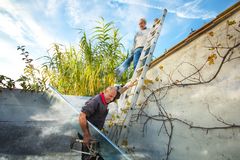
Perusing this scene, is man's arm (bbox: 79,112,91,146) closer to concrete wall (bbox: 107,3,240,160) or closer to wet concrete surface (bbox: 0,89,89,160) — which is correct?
wet concrete surface (bbox: 0,89,89,160)

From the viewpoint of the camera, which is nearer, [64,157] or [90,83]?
[64,157]

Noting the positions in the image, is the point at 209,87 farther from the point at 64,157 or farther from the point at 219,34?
the point at 64,157

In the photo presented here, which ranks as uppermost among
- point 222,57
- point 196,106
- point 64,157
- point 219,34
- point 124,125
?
point 219,34

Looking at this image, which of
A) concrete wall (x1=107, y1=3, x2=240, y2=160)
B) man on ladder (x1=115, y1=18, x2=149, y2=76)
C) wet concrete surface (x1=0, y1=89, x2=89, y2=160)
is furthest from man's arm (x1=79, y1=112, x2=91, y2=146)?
man on ladder (x1=115, y1=18, x2=149, y2=76)

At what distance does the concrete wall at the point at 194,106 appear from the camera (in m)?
2.51

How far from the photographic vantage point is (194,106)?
2955mm

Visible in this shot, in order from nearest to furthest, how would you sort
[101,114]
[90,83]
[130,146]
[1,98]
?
[101,114] < [130,146] < [1,98] < [90,83]

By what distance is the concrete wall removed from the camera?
8.23 feet

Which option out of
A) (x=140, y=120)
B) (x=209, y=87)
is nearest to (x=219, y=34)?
(x=209, y=87)

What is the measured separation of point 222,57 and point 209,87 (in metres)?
0.39

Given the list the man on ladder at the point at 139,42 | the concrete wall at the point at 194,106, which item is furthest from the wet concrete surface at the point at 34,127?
the man on ladder at the point at 139,42

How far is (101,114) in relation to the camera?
3.37m

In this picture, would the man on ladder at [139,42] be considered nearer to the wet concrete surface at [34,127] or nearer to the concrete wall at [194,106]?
the concrete wall at [194,106]

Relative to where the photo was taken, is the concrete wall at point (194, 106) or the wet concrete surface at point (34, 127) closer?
the concrete wall at point (194, 106)
